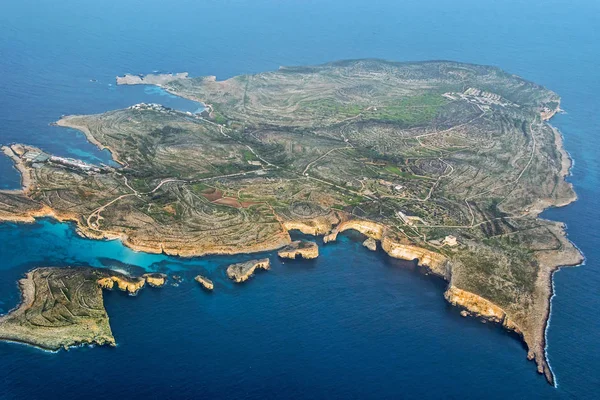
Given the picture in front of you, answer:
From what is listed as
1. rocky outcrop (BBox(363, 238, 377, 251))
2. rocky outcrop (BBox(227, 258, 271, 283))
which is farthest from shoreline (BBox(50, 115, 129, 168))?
rocky outcrop (BBox(363, 238, 377, 251))

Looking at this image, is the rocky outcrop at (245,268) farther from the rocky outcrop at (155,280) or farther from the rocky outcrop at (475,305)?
the rocky outcrop at (475,305)

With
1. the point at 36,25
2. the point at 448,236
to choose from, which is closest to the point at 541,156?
the point at 448,236

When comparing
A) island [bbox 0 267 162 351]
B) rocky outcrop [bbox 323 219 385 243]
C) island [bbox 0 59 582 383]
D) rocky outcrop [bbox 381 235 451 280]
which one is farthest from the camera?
rocky outcrop [bbox 323 219 385 243]

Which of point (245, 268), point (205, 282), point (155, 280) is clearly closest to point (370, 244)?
point (245, 268)

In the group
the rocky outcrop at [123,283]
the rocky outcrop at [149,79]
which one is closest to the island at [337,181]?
the rocky outcrop at [149,79]

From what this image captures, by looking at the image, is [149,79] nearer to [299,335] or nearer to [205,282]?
[205,282]

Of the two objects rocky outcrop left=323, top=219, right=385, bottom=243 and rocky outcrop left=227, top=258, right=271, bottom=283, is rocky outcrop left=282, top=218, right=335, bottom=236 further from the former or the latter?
rocky outcrop left=227, top=258, right=271, bottom=283
